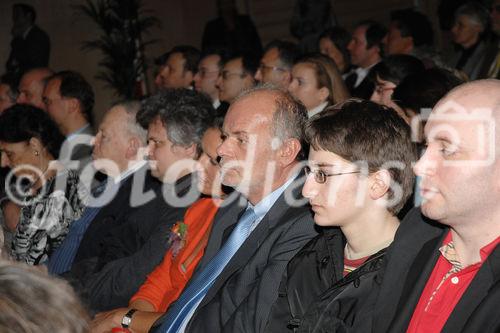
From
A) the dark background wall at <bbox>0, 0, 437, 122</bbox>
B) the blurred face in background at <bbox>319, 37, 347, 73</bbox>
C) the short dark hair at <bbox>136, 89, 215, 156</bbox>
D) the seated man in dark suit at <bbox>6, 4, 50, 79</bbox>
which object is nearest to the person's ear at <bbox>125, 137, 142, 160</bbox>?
the short dark hair at <bbox>136, 89, 215, 156</bbox>

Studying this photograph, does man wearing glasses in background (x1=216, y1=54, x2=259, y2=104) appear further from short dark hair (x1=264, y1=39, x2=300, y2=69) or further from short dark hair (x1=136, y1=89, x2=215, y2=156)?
short dark hair (x1=136, y1=89, x2=215, y2=156)

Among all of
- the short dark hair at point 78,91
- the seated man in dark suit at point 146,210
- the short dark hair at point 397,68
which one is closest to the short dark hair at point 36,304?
the seated man in dark suit at point 146,210

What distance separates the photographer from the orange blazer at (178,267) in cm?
334

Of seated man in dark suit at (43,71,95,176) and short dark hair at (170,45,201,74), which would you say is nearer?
seated man in dark suit at (43,71,95,176)

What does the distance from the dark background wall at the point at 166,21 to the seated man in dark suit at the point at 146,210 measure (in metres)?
5.73

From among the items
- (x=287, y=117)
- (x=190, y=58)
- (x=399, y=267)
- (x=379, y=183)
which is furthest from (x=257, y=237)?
(x=190, y=58)

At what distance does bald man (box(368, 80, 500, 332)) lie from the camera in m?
1.90

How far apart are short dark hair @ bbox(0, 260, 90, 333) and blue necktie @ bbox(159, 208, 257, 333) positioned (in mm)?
1613

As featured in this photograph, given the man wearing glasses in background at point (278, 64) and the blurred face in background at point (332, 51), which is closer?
the man wearing glasses in background at point (278, 64)

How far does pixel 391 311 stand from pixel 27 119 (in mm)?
2931

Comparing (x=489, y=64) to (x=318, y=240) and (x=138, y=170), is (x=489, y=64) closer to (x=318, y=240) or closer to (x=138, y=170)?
(x=138, y=170)

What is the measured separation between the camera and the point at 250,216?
300 centimetres

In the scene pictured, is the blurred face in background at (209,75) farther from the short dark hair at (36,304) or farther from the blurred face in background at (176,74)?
the short dark hair at (36,304)

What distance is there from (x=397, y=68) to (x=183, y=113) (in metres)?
1.20
